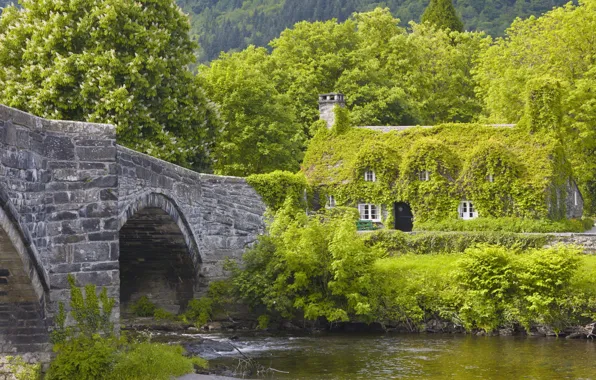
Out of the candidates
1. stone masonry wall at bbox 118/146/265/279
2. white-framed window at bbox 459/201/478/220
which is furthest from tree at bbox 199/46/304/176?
stone masonry wall at bbox 118/146/265/279

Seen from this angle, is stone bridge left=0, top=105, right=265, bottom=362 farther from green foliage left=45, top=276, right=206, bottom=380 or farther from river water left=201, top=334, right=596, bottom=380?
river water left=201, top=334, right=596, bottom=380

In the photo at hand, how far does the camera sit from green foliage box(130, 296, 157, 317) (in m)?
27.2

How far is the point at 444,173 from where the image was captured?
123 ft

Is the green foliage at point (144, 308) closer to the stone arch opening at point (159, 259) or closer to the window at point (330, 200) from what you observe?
the stone arch opening at point (159, 259)

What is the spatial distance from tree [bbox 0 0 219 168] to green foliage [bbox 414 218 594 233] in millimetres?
10736

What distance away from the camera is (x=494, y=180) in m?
36.8

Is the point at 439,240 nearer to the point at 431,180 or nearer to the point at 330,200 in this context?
the point at 431,180

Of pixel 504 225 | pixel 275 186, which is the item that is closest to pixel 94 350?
pixel 275 186

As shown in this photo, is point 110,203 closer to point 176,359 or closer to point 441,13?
point 176,359

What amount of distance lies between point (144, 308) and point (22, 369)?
10.5 meters

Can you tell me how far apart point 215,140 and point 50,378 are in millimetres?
17716

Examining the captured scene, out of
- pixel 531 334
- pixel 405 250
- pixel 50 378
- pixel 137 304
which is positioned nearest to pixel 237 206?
pixel 137 304

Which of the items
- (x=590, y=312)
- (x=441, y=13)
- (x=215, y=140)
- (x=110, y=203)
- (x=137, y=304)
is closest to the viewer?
(x=110, y=203)

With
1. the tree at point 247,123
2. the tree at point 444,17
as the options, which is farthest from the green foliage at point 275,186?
the tree at point 444,17
